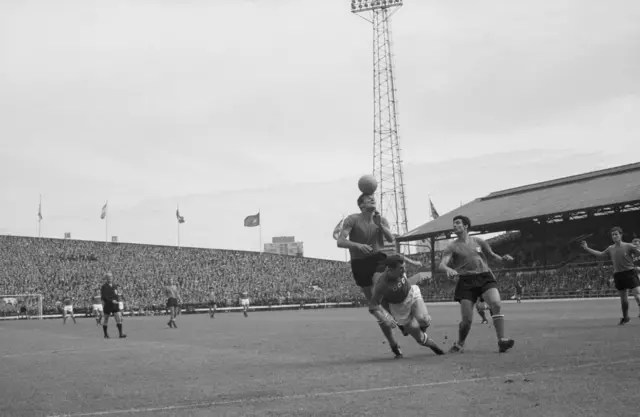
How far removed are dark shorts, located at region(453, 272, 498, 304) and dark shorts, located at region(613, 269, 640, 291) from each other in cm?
549

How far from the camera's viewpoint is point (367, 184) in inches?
354

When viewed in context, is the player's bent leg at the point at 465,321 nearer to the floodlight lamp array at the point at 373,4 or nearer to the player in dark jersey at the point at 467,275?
the player in dark jersey at the point at 467,275

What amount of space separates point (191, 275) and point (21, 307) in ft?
57.8

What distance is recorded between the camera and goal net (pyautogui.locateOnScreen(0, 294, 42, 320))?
53.1 meters

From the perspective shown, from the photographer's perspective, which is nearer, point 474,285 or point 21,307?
point 474,285

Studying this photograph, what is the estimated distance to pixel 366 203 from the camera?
9.36 meters

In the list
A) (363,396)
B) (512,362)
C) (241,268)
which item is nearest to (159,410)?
(363,396)

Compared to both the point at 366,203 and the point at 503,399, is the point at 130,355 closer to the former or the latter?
the point at 366,203

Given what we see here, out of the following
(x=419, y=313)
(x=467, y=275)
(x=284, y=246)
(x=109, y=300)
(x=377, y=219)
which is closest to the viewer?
(x=377, y=219)

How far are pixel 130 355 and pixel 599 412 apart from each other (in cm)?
956

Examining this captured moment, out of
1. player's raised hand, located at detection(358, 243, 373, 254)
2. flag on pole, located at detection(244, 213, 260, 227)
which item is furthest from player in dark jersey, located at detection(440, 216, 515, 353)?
flag on pole, located at detection(244, 213, 260, 227)

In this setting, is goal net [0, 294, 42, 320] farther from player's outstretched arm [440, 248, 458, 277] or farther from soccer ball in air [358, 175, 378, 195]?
soccer ball in air [358, 175, 378, 195]

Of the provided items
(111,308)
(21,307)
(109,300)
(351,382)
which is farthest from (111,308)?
(21,307)

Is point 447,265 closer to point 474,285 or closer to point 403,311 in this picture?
point 474,285
